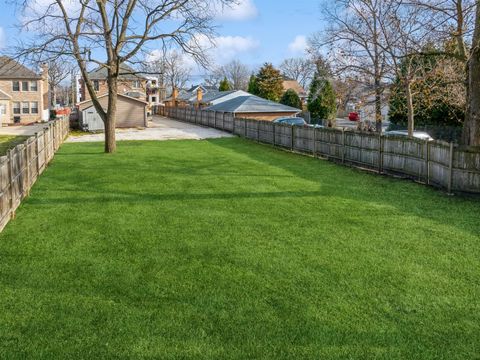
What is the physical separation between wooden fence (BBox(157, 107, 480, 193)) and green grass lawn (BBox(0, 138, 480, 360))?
28.8 inches

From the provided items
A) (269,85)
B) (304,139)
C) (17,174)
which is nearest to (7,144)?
(304,139)

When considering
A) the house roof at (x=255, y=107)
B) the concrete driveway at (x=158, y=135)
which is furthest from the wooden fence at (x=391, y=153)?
the house roof at (x=255, y=107)

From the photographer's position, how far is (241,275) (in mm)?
6426

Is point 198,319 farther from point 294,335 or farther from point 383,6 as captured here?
point 383,6

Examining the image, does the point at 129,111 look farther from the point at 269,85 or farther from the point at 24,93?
the point at 269,85

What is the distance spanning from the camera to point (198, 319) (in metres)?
5.11

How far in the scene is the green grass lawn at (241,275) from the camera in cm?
463

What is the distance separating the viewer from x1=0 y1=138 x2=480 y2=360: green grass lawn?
182 inches

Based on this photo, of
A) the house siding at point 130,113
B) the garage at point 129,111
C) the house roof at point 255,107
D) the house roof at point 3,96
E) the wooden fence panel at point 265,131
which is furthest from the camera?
the house roof at point 3,96

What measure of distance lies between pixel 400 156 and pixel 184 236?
30.0 feet

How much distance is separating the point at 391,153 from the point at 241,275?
10.5 m

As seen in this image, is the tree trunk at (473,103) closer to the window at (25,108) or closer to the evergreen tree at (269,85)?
the evergreen tree at (269,85)

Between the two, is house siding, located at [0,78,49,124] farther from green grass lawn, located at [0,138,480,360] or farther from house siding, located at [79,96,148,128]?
green grass lawn, located at [0,138,480,360]

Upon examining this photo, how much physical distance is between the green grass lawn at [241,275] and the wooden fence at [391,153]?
0.73m
